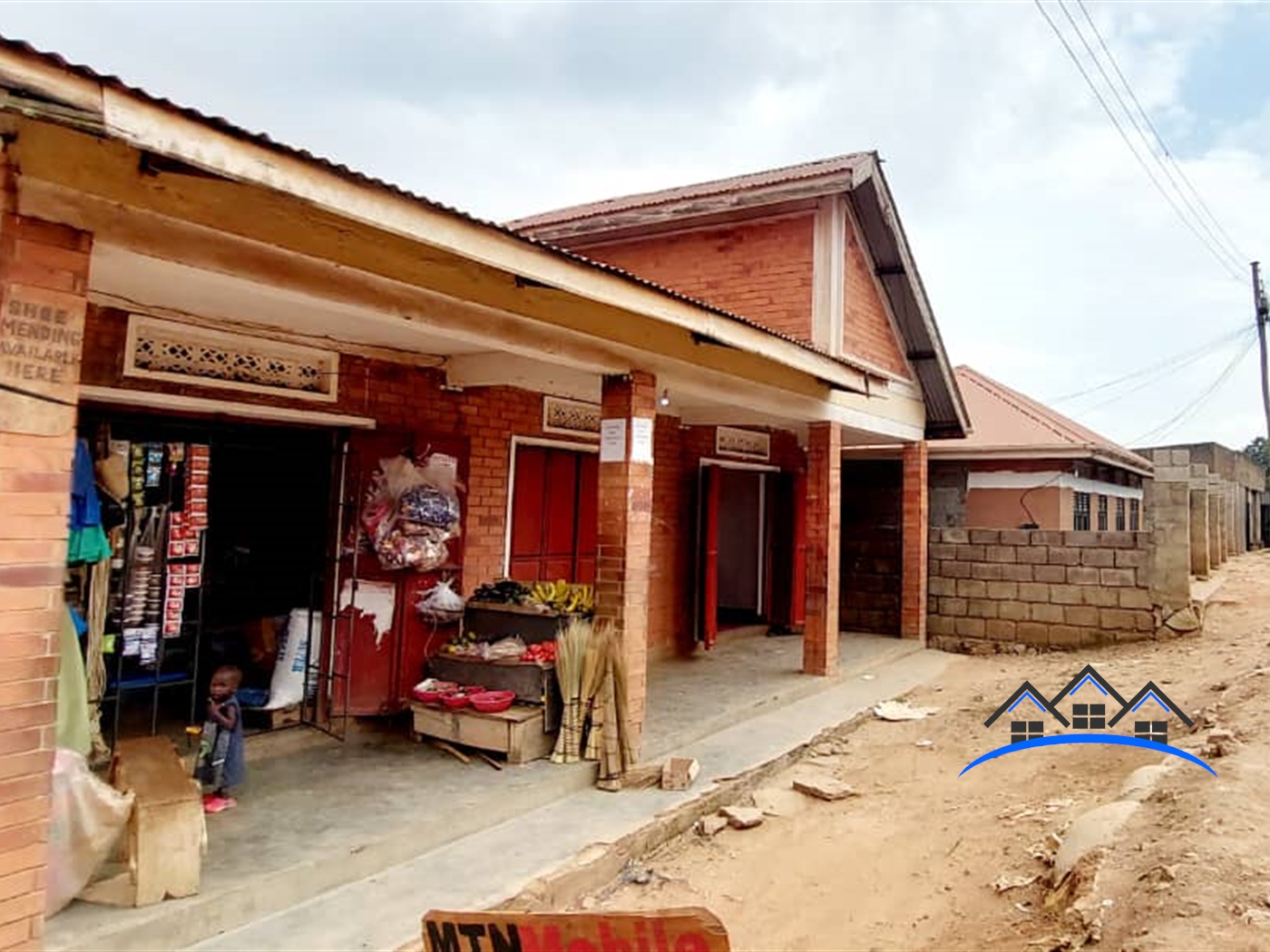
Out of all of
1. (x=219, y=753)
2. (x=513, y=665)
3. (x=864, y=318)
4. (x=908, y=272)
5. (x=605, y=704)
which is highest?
(x=908, y=272)

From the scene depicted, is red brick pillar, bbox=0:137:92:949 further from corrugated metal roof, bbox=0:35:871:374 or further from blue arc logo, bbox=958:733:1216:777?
blue arc logo, bbox=958:733:1216:777

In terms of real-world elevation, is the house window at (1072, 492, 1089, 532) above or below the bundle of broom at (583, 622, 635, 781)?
above

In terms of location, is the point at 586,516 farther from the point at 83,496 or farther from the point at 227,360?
the point at 83,496

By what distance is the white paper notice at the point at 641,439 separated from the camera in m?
5.84

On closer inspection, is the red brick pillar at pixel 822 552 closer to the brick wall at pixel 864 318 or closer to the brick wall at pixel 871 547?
the brick wall at pixel 864 318

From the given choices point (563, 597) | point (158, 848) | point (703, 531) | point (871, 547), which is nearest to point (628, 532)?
point (563, 597)

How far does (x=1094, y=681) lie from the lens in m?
8.94

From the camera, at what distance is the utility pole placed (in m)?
21.9

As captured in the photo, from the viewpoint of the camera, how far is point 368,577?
5.97 meters

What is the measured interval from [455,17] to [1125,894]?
1044cm

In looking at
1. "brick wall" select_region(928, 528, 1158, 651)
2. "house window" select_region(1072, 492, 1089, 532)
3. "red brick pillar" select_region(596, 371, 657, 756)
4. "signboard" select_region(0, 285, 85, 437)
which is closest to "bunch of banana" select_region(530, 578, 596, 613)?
"red brick pillar" select_region(596, 371, 657, 756)

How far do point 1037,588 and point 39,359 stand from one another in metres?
11.6

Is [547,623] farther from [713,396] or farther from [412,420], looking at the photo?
[713,396]

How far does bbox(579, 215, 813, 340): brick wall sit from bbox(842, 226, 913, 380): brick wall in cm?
54
